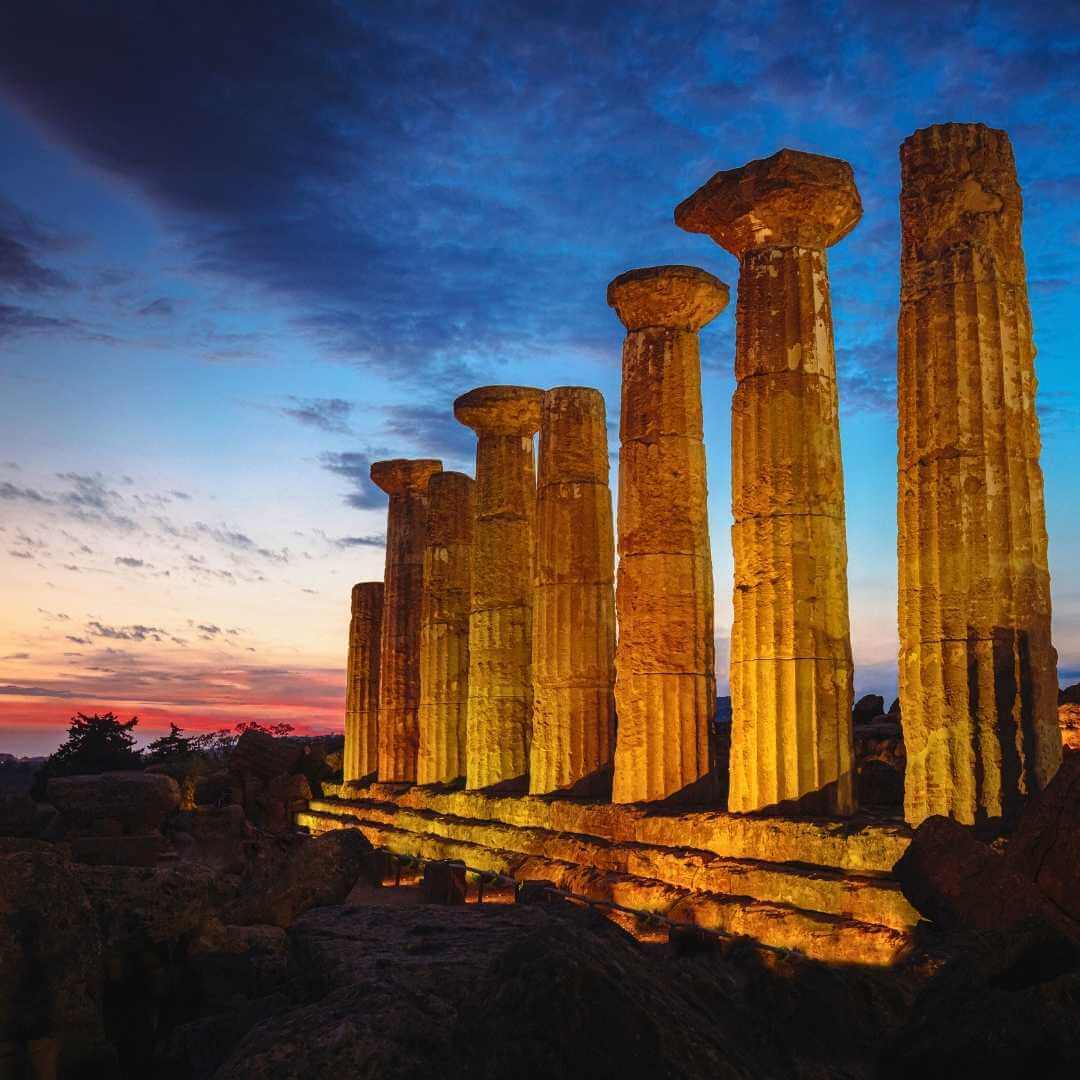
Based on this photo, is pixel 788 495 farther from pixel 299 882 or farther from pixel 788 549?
pixel 299 882

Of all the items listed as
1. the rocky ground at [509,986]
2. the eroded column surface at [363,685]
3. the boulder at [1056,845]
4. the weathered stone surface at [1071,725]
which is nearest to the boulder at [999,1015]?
the rocky ground at [509,986]

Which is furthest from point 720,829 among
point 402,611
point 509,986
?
point 402,611

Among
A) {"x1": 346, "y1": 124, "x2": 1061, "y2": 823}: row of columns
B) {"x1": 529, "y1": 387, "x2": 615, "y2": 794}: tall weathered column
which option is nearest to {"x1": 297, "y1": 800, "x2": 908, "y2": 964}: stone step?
{"x1": 346, "y1": 124, "x2": 1061, "y2": 823}: row of columns

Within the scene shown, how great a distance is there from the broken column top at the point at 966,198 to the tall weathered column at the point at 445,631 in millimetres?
12830

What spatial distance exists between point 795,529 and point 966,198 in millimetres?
3516

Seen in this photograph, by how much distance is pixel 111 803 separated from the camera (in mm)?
20047

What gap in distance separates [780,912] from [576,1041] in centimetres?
636

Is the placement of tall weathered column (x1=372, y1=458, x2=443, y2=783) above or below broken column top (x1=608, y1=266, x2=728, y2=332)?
below

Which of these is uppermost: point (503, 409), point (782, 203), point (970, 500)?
point (782, 203)

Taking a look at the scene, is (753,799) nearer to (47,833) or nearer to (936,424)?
(936,424)

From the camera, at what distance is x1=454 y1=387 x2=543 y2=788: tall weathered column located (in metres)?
19.0

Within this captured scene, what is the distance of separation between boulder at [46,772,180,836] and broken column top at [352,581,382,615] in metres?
8.53

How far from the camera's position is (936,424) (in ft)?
33.8

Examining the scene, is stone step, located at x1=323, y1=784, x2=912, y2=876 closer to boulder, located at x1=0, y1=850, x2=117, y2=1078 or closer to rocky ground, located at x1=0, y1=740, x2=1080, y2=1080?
rocky ground, located at x1=0, y1=740, x2=1080, y2=1080
